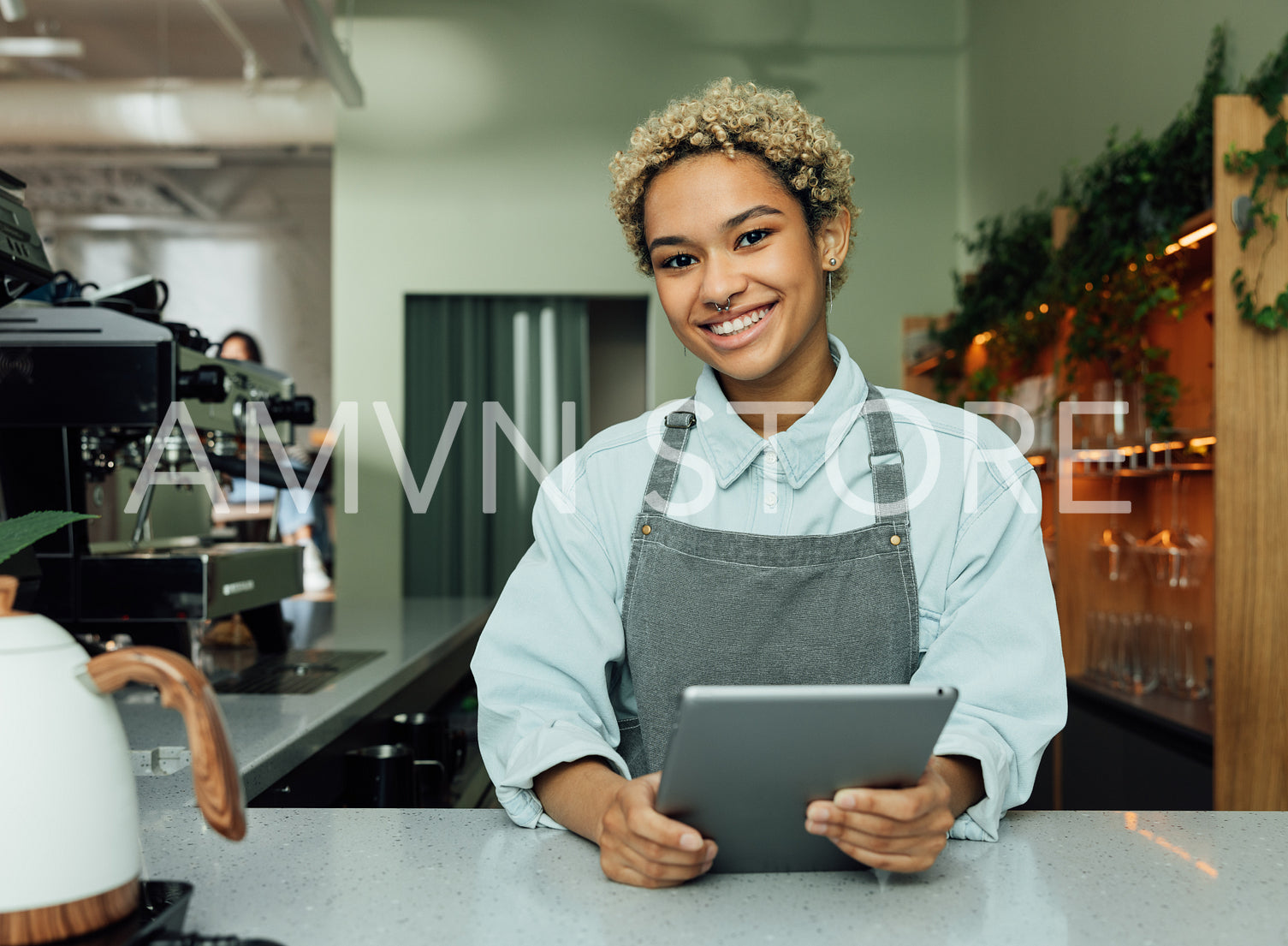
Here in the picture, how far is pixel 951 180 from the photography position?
15.0ft

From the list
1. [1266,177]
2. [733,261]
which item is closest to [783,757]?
[733,261]

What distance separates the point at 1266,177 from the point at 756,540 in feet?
5.04

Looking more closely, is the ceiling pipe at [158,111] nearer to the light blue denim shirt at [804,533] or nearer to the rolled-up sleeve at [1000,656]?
the light blue denim shirt at [804,533]

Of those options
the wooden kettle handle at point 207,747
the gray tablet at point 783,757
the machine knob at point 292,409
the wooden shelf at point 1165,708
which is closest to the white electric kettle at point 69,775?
the wooden kettle handle at point 207,747

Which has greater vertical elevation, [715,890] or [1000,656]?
[1000,656]

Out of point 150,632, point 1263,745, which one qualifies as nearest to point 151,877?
point 150,632

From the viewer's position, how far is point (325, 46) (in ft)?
11.2

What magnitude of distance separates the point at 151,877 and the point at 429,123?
168 inches

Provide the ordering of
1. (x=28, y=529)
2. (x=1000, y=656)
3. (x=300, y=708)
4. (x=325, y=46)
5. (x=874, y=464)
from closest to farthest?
(x=28, y=529) < (x=1000, y=656) < (x=874, y=464) < (x=300, y=708) < (x=325, y=46)

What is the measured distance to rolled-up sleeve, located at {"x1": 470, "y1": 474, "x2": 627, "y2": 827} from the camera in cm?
86

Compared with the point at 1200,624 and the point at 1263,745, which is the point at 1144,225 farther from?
the point at 1263,745

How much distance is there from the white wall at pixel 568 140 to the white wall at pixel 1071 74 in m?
0.25

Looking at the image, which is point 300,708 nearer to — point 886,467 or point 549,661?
point 549,661

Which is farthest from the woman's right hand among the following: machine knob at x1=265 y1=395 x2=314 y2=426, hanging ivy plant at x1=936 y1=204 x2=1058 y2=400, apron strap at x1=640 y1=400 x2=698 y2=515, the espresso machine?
hanging ivy plant at x1=936 y1=204 x2=1058 y2=400
